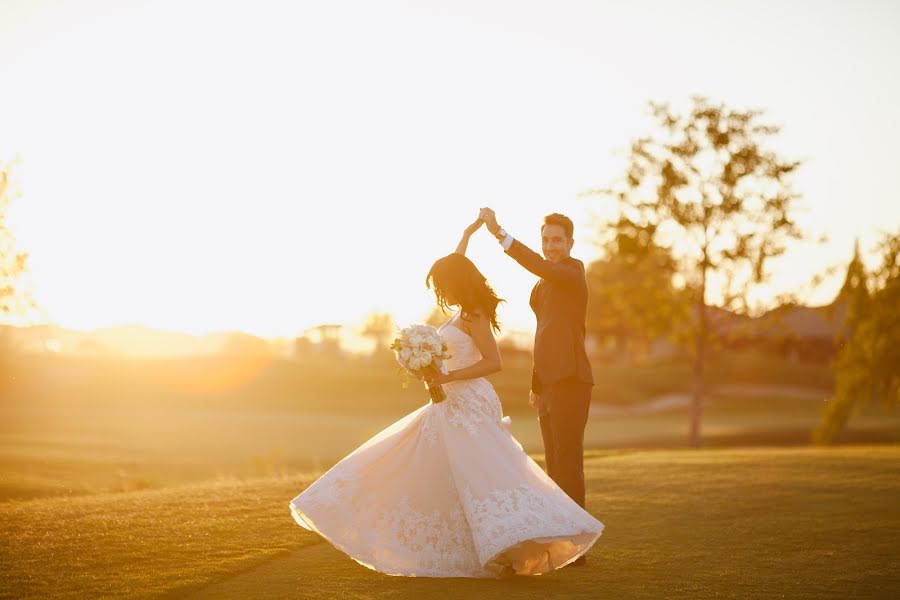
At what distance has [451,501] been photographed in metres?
8.31

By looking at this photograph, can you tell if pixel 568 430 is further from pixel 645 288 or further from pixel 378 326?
pixel 378 326

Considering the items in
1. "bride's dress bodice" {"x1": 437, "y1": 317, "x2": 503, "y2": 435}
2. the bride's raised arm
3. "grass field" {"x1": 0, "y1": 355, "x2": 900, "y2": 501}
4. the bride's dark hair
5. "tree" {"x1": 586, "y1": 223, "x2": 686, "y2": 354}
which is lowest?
"grass field" {"x1": 0, "y1": 355, "x2": 900, "y2": 501}

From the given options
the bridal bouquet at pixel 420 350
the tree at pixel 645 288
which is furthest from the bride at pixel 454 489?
the tree at pixel 645 288

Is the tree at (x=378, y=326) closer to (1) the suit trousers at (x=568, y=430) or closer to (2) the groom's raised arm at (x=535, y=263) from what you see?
(1) the suit trousers at (x=568, y=430)

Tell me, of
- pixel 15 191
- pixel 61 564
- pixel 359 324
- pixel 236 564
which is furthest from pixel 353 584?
pixel 359 324

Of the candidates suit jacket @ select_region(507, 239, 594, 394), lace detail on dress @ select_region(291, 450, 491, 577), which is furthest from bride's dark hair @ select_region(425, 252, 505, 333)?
lace detail on dress @ select_region(291, 450, 491, 577)

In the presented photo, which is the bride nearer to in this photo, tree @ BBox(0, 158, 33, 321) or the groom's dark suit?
the groom's dark suit

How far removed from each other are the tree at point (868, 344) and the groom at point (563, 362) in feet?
77.1

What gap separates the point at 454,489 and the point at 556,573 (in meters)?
1.18

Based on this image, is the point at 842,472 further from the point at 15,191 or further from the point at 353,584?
the point at 15,191

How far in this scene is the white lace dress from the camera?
801cm

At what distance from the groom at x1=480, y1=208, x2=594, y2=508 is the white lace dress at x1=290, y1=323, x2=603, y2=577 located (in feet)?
1.94

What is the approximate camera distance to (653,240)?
92.4 feet

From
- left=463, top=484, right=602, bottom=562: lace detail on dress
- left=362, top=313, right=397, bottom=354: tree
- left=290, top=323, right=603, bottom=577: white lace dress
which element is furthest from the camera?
left=362, top=313, right=397, bottom=354: tree
